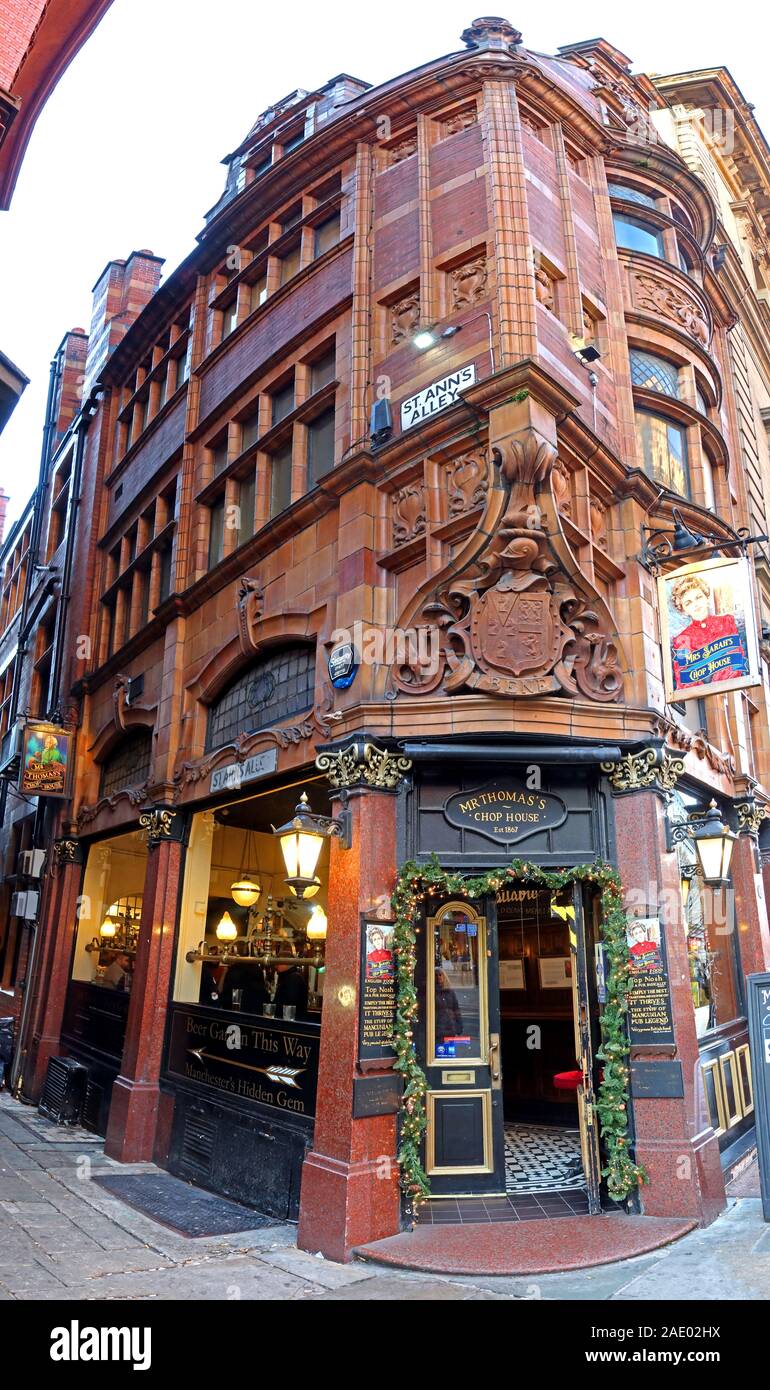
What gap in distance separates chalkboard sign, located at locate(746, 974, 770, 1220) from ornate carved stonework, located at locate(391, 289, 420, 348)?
911 centimetres

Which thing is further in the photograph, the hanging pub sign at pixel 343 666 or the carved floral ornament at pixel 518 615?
the hanging pub sign at pixel 343 666

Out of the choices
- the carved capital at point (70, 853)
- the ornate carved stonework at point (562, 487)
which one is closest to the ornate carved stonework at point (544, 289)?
the ornate carved stonework at point (562, 487)

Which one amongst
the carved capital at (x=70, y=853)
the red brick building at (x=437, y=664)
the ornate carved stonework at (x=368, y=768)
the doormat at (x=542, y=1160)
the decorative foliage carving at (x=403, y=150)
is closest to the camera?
the red brick building at (x=437, y=664)

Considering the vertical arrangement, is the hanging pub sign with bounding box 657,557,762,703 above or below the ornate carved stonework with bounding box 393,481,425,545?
below

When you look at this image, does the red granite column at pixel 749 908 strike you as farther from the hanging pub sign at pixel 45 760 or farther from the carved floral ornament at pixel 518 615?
the hanging pub sign at pixel 45 760

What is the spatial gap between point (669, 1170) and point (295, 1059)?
4152 millimetres

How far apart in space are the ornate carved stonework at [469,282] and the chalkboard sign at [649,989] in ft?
26.1

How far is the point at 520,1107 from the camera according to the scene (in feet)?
47.6

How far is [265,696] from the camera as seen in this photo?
42.3 feet

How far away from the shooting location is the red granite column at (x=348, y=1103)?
8516mm

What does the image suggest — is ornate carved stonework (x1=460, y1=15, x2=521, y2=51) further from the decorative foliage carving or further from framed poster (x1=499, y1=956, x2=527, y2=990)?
framed poster (x1=499, y1=956, x2=527, y2=990)

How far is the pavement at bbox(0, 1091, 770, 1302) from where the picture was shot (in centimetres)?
712

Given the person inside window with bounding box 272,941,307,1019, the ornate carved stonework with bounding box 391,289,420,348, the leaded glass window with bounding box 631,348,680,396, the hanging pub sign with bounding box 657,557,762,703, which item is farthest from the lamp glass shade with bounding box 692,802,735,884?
the ornate carved stonework with bounding box 391,289,420,348
